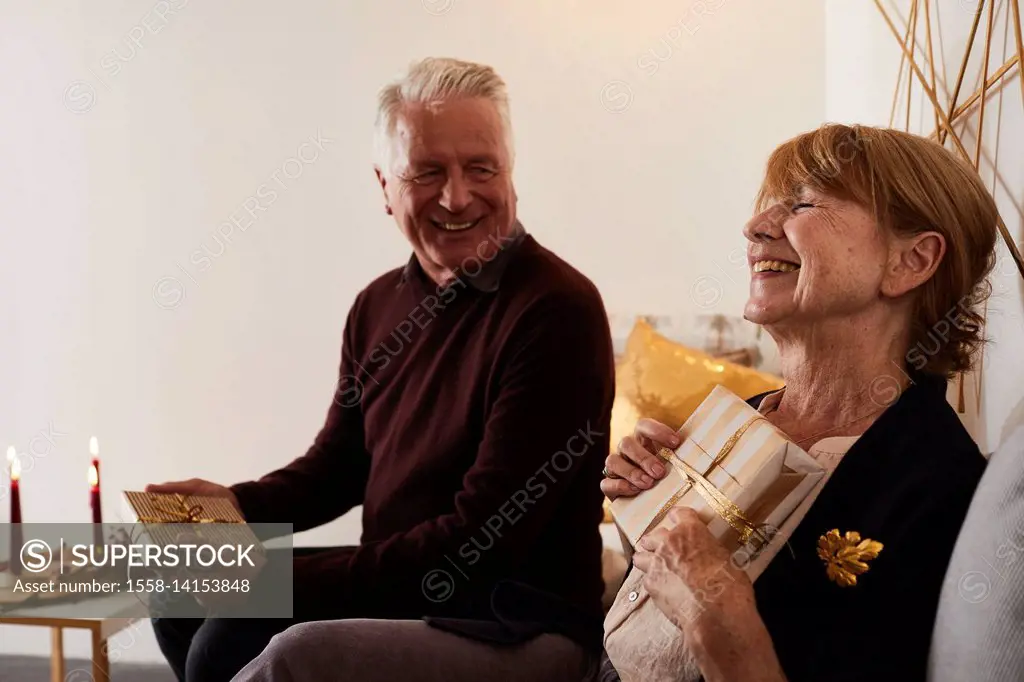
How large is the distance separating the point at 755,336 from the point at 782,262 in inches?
67.1

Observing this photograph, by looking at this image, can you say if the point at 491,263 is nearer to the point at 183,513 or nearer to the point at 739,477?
the point at 183,513

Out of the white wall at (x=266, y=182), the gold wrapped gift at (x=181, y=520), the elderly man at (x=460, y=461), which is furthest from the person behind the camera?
the white wall at (x=266, y=182)

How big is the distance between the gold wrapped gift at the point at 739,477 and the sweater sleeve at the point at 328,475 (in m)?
0.97

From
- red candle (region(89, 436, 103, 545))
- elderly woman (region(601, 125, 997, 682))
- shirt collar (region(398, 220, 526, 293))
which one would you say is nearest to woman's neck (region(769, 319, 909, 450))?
elderly woman (region(601, 125, 997, 682))

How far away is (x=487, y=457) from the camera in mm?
1536

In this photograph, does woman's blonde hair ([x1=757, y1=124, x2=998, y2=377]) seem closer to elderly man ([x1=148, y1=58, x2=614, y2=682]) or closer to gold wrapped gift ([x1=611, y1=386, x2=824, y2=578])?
gold wrapped gift ([x1=611, y1=386, x2=824, y2=578])

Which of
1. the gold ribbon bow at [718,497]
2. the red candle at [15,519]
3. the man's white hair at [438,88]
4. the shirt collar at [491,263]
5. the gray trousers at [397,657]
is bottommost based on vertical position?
the gray trousers at [397,657]

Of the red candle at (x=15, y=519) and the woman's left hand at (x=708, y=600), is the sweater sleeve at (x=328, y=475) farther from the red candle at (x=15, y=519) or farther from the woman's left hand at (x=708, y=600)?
the woman's left hand at (x=708, y=600)

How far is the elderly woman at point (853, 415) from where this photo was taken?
0.99 m

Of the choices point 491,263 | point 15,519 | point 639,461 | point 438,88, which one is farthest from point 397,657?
point 15,519

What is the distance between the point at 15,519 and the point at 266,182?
1.57m

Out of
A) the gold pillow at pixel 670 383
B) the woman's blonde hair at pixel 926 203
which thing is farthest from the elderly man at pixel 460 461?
the gold pillow at pixel 670 383

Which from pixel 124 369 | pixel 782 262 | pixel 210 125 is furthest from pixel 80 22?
pixel 782 262

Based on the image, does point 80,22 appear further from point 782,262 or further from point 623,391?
point 782,262
